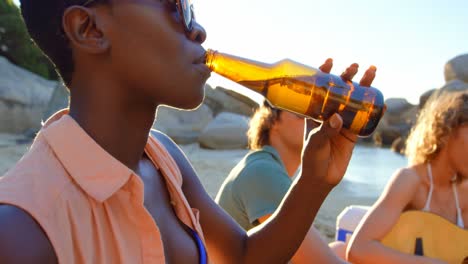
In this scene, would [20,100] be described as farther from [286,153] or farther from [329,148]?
[329,148]

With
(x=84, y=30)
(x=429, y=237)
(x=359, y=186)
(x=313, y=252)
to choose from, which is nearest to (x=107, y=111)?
(x=84, y=30)

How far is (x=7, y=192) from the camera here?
1.20 metres

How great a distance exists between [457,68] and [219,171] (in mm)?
17622

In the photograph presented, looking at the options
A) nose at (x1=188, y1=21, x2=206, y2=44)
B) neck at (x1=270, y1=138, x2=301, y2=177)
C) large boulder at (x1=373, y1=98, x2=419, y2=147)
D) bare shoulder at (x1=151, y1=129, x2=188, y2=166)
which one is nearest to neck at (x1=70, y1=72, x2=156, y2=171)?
nose at (x1=188, y1=21, x2=206, y2=44)

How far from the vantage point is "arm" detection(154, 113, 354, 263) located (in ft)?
5.89

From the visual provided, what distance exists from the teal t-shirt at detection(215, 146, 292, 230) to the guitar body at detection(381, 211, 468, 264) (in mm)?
702

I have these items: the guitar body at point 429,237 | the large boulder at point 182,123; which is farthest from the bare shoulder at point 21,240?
the large boulder at point 182,123

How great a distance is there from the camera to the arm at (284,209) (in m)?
1.80

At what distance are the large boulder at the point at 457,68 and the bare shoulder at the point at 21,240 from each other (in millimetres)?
26941

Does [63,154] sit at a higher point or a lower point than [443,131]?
higher

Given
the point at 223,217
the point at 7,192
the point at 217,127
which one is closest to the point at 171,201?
the point at 223,217

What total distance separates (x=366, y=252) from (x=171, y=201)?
5.43 ft

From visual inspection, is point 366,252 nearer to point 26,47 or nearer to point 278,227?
point 278,227

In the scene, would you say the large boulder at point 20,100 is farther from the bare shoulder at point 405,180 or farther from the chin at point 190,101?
the chin at point 190,101
